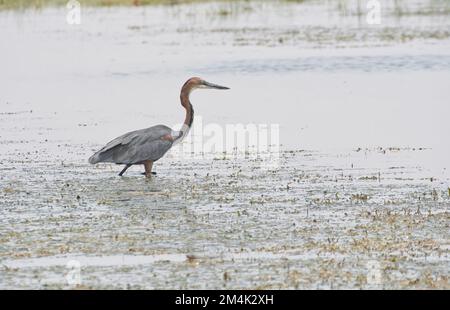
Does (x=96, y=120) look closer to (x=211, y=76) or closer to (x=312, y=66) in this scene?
(x=211, y=76)

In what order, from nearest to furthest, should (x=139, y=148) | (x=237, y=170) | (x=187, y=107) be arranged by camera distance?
(x=139, y=148)
(x=237, y=170)
(x=187, y=107)

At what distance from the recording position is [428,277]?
8195 millimetres

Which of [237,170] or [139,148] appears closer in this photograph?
[139,148]

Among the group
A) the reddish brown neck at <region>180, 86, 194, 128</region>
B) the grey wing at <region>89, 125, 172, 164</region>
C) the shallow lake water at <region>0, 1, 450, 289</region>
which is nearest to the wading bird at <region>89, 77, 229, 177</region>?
the grey wing at <region>89, 125, 172, 164</region>

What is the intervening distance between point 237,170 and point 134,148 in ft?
3.61

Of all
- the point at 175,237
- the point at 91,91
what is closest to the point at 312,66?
the point at 91,91

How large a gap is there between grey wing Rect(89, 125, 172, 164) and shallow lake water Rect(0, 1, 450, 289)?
22 centimetres

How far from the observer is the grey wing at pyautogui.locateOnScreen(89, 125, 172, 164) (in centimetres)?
1255

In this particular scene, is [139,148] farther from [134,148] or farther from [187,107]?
[187,107]

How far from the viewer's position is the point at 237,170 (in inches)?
505

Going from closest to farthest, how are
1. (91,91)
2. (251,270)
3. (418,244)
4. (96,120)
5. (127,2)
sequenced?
(251,270)
(418,244)
(96,120)
(91,91)
(127,2)

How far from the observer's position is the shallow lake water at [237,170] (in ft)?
28.6

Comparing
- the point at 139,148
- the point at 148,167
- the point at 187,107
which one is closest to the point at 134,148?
the point at 139,148
